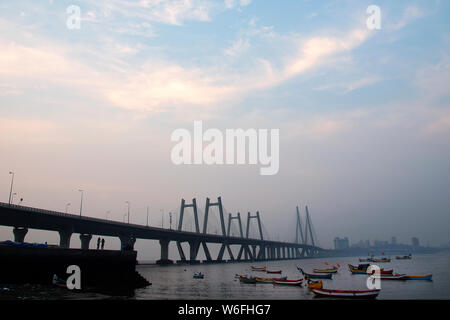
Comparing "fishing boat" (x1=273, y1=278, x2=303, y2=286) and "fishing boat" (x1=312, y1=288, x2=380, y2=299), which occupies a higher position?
"fishing boat" (x1=312, y1=288, x2=380, y2=299)

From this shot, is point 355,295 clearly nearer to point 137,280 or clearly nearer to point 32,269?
point 137,280

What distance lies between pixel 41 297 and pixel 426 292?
145 ft

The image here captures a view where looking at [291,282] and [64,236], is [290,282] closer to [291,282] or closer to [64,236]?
[291,282]

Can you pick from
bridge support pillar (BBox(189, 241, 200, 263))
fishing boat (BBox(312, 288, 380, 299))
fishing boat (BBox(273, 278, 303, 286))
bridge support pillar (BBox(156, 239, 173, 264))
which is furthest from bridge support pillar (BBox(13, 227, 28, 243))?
bridge support pillar (BBox(189, 241, 200, 263))

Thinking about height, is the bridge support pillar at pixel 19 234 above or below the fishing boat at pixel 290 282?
above

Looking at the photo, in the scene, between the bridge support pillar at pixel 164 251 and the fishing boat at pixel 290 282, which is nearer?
the fishing boat at pixel 290 282

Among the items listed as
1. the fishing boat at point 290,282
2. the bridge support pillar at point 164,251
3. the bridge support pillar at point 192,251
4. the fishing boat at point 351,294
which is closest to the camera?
the fishing boat at point 351,294

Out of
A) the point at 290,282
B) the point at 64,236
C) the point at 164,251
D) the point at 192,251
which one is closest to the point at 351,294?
the point at 290,282

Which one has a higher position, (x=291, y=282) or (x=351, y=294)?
(x=351, y=294)

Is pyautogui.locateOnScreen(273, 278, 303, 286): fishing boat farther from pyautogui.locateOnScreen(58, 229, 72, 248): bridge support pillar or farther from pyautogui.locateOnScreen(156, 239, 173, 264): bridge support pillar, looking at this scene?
pyautogui.locateOnScreen(156, 239, 173, 264): bridge support pillar

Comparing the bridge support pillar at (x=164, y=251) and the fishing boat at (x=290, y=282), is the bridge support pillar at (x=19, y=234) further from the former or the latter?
the bridge support pillar at (x=164, y=251)

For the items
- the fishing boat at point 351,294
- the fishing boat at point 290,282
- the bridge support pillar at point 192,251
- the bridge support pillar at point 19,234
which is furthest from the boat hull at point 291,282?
the bridge support pillar at point 192,251

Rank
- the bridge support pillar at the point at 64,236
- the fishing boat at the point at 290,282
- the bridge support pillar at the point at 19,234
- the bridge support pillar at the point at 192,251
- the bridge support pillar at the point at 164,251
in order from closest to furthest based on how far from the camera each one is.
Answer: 1. the fishing boat at the point at 290,282
2. the bridge support pillar at the point at 19,234
3. the bridge support pillar at the point at 64,236
4. the bridge support pillar at the point at 164,251
5. the bridge support pillar at the point at 192,251

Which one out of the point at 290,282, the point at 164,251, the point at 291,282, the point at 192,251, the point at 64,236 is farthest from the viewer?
the point at 192,251
